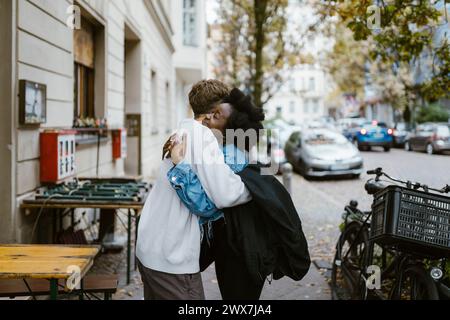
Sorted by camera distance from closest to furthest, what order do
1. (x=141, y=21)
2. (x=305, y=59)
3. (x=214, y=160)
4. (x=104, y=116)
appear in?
1. (x=214, y=160)
2. (x=104, y=116)
3. (x=141, y=21)
4. (x=305, y=59)

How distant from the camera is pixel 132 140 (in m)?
12.9

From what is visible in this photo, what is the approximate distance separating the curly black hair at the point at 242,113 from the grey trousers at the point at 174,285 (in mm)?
759

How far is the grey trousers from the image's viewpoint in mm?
2701

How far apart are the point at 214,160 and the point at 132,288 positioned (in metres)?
3.42

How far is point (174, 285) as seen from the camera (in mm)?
2703

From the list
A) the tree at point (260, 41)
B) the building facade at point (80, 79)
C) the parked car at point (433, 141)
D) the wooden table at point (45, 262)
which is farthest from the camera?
the tree at point (260, 41)

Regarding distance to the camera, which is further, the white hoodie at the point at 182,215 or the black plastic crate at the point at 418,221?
the black plastic crate at the point at 418,221

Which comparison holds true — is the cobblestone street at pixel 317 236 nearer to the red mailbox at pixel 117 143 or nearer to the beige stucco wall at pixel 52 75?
the beige stucco wall at pixel 52 75

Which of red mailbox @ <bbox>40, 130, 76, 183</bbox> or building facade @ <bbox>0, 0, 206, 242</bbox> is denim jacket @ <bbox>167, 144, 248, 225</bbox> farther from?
red mailbox @ <bbox>40, 130, 76, 183</bbox>

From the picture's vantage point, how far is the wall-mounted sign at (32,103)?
4.92m

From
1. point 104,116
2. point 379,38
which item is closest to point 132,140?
point 104,116

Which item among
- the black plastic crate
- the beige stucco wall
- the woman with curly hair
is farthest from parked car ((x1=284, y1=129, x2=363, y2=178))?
the woman with curly hair

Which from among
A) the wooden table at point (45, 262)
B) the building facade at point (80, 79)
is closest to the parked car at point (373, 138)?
the building facade at point (80, 79)
